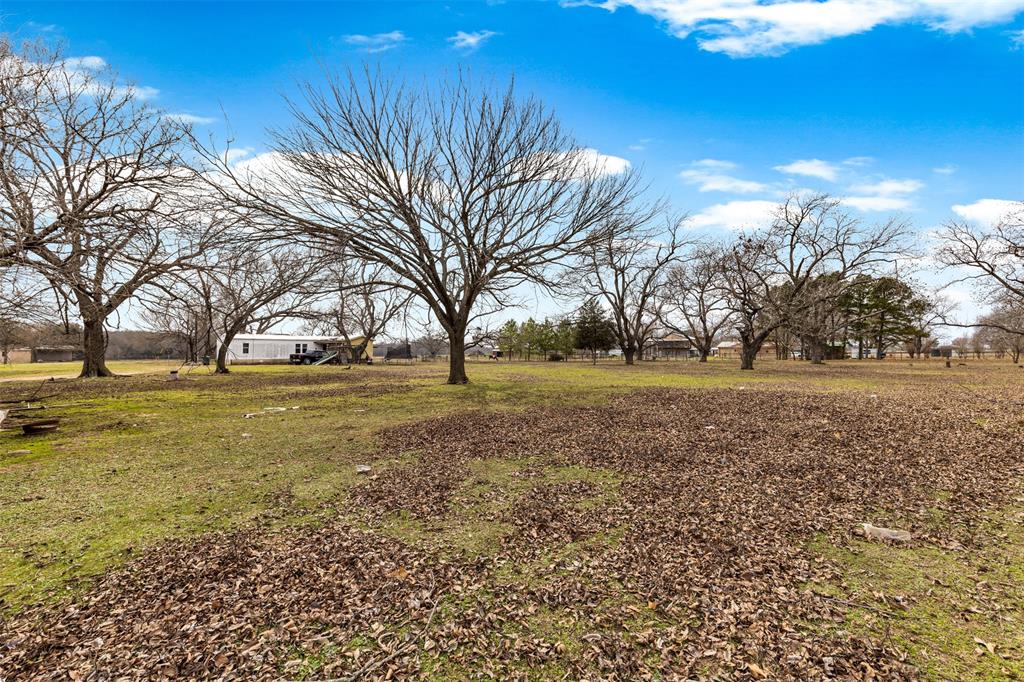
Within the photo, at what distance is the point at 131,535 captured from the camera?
408 cm

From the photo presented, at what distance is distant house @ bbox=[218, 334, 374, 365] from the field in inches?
1749

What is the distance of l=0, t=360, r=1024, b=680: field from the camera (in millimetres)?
2588

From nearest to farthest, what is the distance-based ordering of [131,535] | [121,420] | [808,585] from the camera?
1. [808,585]
2. [131,535]
3. [121,420]

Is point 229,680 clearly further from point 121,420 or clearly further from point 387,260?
point 387,260

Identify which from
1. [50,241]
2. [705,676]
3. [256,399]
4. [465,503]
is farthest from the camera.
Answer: [256,399]

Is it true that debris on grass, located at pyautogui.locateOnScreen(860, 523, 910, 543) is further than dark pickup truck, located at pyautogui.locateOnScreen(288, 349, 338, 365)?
No

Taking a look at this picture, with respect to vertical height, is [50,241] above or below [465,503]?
above

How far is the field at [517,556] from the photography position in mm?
2588

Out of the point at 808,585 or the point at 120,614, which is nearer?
the point at 120,614

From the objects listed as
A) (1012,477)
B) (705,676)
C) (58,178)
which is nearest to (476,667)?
(705,676)

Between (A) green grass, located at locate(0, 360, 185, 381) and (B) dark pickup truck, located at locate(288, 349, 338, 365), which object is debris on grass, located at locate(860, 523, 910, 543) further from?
(B) dark pickup truck, located at locate(288, 349, 338, 365)

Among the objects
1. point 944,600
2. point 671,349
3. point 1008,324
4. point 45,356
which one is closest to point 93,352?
point 944,600

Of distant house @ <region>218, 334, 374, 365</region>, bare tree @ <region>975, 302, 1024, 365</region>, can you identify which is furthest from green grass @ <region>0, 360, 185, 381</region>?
bare tree @ <region>975, 302, 1024, 365</region>

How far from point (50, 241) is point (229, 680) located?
1015 cm
